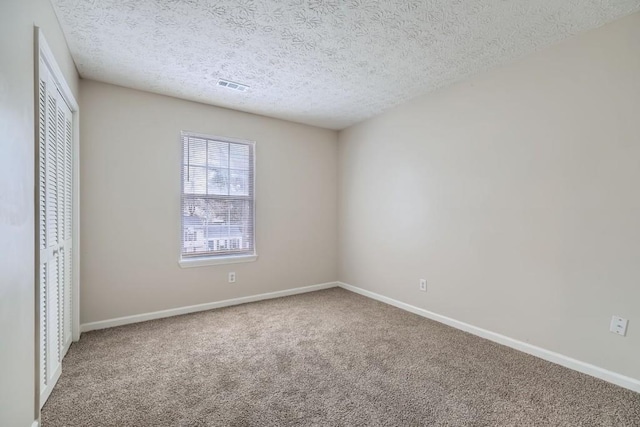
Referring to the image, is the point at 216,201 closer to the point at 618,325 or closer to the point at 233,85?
the point at 233,85

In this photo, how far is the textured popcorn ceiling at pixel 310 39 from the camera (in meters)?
1.89

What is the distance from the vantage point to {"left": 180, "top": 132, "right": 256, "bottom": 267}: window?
3.44 meters

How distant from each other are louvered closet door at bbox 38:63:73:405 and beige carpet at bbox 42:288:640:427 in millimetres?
221

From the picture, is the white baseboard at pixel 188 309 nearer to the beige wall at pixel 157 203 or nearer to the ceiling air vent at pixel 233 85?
the beige wall at pixel 157 203

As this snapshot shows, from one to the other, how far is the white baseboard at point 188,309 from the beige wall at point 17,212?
5.15 ft

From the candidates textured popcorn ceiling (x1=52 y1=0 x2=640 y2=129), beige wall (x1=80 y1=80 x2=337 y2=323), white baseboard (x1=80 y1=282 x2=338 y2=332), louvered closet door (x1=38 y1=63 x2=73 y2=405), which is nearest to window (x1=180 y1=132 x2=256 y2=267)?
beige wall (x1=80 y1=80 x2=337 y2=323)

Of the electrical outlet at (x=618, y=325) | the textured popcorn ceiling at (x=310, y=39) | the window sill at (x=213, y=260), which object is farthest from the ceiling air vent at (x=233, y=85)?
the electrical outlet at (x=618, y=325)

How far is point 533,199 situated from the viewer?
2436 millimetres

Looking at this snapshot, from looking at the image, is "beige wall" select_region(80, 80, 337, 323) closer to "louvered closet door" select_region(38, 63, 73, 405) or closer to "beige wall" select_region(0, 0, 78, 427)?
"louvered closet door" select_region(38, 63, 73, 405)

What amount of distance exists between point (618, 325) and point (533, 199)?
3.32 feet

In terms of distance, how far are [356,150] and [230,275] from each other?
244cm

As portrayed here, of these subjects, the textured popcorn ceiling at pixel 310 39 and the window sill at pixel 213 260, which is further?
the window sill at pixel 213 260

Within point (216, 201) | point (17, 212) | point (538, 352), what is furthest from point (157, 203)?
point (538, 352)

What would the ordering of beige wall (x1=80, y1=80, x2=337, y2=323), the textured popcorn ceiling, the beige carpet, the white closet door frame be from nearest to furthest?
the white closet door frame < the beige carpet < the textured popcorn ceiling < beige wall (x1=80, y1=80, x2=337, y2=323)
